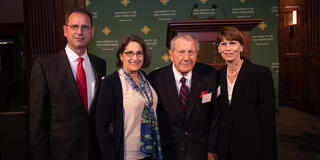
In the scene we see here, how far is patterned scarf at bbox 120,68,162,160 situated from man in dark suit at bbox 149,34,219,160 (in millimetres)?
137

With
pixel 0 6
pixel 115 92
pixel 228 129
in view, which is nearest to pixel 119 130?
pixel 115 92

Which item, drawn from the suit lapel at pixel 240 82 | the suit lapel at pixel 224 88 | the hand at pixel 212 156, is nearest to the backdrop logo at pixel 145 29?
the suit lapel at pixel 224 88

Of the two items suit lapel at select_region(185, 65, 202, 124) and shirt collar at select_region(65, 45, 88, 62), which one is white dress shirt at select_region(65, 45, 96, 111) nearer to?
shirt collar at select_region(65, 45, 88, 62)

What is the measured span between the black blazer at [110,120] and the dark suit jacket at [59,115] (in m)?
0.14

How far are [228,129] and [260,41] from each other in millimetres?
4476

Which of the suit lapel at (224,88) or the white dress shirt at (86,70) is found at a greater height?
the white dress shirt at (86,70)

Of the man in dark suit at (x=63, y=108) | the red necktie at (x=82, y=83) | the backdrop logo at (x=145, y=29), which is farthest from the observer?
the backdrop logo at (x=145, y=29)

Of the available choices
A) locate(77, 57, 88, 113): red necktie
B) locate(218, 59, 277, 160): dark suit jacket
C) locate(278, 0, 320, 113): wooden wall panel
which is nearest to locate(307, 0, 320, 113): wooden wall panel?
locate(278, 0, 320, 113): wooden wall panel

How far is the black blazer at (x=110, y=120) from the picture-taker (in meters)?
1.54

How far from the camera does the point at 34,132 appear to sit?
1.51 m

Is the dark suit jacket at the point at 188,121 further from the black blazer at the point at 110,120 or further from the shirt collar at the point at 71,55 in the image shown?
the shirt collar at the point at 71,55

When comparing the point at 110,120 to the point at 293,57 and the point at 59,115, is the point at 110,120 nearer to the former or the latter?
the point at 59,115

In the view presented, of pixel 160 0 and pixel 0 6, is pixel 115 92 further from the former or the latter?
pixel 0 6

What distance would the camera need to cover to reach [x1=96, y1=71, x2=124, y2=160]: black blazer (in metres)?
1.54
